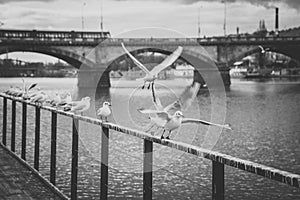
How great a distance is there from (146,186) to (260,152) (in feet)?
37.1

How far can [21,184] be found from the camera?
550 cm

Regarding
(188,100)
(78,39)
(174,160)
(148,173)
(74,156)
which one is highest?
(78,39)

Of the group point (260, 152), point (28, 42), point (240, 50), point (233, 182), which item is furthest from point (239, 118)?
point (240, 50)

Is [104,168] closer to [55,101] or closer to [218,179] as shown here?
[218,179]

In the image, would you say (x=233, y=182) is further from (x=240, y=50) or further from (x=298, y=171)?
(x=240, y=50)

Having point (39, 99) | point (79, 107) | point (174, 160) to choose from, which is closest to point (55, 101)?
point (39, 99)

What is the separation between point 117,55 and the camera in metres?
58.5

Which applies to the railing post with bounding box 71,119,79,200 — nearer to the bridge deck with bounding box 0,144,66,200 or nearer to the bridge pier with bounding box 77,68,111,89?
the bridge deck with bounding box 0,144,66,200

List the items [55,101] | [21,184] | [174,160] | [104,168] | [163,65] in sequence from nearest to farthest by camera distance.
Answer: [163,65] → [104,168] → [21,184] → [55,101] → [174,160]

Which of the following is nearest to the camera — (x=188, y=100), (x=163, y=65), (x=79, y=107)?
(x=163, y=65)

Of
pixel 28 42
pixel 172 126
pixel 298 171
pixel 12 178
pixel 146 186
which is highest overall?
pixel 28 42

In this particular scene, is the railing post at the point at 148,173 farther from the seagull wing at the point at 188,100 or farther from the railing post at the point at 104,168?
the railing post at the point at 104,168

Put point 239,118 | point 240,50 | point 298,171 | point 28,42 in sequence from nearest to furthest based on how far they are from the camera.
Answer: point 298,171 → point 239,118 → point 28,42 → point 240,50

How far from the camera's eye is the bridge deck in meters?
5.02
